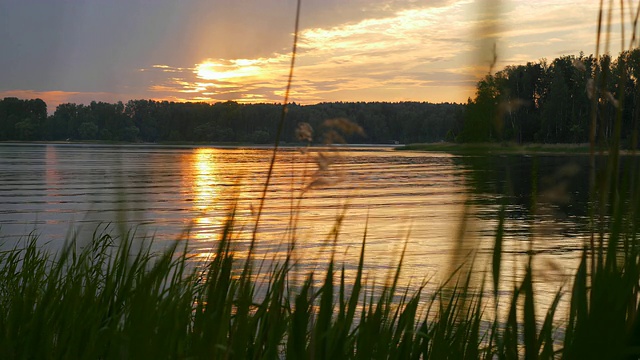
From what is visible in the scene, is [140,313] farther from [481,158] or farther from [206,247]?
[206,247]

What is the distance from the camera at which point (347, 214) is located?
18.6m

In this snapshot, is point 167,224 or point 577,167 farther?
point 167,224

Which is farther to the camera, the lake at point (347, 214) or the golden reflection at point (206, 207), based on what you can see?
the golden reflection at point (206, 207)

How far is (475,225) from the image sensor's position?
1.36m

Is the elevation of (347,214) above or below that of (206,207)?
below

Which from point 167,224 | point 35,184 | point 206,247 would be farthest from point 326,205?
point 35,184

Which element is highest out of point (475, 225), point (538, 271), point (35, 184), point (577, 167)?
point (577, 167)

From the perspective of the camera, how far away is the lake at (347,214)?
1.51 m

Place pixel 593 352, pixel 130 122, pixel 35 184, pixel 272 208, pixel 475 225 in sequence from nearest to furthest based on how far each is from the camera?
pixel 475 225 < pixel 593 352 < pixel 130 122 < pixel 272 208 < pixel 35 184

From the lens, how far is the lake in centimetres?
151

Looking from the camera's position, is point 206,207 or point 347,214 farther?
point 347,214

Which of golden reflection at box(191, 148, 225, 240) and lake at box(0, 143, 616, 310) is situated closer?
lake at box(0, 143, 616, 310)

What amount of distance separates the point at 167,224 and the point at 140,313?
14441 millimetres

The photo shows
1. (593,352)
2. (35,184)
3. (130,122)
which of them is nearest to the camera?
(593,352)
